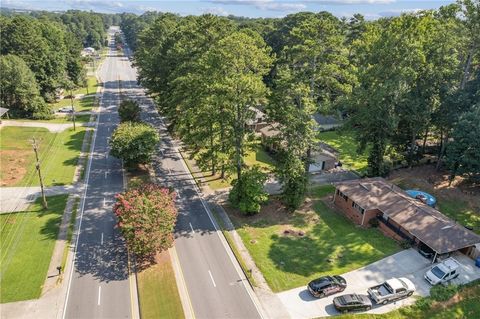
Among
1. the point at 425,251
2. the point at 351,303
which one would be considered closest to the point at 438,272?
the point at 425,251

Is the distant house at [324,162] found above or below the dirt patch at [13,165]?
above

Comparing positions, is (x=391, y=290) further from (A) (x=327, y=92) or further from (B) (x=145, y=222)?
(A) (x=327, y=92)

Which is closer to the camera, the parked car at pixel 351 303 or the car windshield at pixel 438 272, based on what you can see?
the parked car at pixel 351 303

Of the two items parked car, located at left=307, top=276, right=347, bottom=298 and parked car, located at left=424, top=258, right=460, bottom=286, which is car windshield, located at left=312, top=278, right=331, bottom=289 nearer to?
parked car, located at left=307, top=276, right=347, bottom=298

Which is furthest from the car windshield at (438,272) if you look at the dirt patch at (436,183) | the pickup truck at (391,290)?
the dirt patch at (436,183)

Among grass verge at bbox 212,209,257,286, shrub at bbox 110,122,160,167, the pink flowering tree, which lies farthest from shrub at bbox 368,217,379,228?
shrub at bbox 110,122,160,167

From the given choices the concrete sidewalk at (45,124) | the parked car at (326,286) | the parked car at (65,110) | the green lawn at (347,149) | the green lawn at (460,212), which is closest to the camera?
the parked car at (326,286)

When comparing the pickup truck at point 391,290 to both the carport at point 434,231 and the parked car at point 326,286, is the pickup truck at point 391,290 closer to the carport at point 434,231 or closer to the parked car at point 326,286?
the parked car at point 326,286

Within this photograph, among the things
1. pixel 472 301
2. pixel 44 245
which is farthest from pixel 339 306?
pixel 44 245
